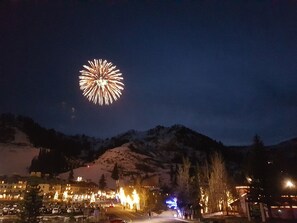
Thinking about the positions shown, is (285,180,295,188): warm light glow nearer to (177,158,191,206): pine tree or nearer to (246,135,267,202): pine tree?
(246,135,267,202): pine tree

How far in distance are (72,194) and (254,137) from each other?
462 ft

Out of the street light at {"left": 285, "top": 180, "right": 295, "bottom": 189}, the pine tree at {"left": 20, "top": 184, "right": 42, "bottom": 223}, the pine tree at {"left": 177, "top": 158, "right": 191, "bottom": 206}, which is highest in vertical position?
the pine tree at {"left": 177, "top": 158, "right": 191, "bottom": 206}

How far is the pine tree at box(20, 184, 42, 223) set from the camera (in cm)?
5138

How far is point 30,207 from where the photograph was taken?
51625mm

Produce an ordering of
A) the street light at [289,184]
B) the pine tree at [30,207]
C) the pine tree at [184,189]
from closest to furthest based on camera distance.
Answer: the street light at [289,184] < the pine tree at [30,207] < the pine tree at [184,189]

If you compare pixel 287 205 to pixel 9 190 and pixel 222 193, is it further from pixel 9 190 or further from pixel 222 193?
pixel 9 190

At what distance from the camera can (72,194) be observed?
177 m

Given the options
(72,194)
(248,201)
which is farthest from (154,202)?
(72,194)

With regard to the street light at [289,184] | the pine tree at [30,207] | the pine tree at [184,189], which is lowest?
the pine tree at [30,207]

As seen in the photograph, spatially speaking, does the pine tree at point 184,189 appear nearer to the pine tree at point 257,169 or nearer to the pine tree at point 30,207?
the pine tree at point 257,169

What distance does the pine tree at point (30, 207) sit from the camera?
51375 millimetres

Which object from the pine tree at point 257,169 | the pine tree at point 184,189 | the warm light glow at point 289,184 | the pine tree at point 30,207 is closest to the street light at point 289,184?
the warm light glow at point 289,184

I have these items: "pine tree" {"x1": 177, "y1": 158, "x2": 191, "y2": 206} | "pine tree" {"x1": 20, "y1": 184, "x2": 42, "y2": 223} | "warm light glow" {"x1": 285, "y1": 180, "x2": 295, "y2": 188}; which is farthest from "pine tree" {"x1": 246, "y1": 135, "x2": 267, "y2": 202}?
"pine tree" {"x1": 20, "y1": 184, "x2": 42, "y2": 223}

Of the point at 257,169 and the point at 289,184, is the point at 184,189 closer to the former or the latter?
the point at 257,169
